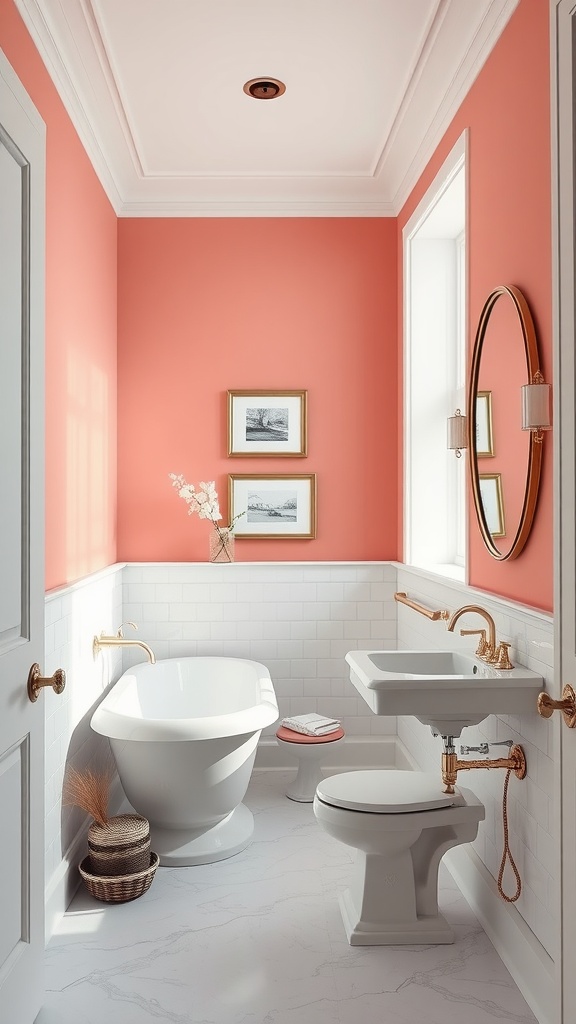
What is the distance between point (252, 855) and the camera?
10.4 ft

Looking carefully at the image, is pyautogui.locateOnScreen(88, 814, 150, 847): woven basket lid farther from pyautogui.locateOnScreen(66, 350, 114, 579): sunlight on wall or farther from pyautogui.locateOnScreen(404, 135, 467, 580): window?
pyautogui.locateOnScreen(404, 135, 467, 580): window

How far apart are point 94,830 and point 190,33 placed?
2795 millimetres

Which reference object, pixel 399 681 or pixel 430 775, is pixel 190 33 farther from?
pixel 430 775

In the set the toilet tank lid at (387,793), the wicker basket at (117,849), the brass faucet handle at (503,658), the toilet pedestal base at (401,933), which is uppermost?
the brass faucet handle at (503,658)

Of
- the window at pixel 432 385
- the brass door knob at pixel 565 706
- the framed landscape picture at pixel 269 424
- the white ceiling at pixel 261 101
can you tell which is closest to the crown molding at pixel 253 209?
the white ceiling at pixel 261 101

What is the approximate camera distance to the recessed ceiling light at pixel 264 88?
305 cm

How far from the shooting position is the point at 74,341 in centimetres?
317

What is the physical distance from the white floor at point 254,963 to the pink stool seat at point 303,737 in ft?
2.11

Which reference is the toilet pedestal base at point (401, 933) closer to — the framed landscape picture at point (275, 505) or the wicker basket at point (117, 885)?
the wicker basket at point (117, 885)

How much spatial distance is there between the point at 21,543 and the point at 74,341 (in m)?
1.48

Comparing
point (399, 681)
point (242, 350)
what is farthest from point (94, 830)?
point (242, 350)

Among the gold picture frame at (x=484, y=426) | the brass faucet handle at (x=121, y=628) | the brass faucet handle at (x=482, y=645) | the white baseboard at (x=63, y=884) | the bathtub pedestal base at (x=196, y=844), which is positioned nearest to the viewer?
the brass faucet handle at (x=482, y=645)

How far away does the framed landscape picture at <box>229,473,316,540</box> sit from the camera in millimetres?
4160

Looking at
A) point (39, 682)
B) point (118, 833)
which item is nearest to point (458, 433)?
point (39, 682)
